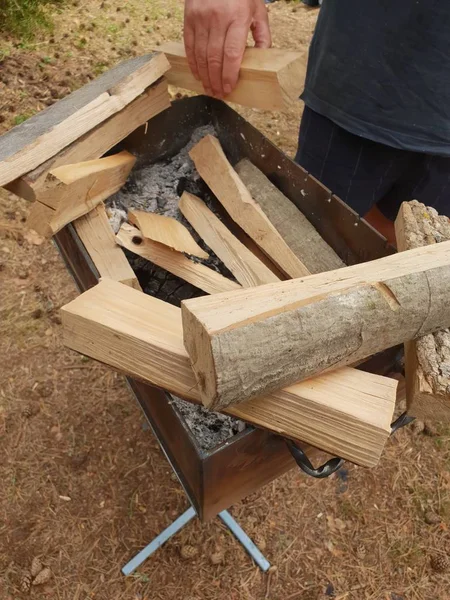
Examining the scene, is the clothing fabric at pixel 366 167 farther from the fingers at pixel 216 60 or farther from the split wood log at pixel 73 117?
the split wood log at pixel 73 117

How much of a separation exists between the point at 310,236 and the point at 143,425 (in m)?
1.31

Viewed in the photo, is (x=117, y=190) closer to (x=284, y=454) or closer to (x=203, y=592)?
(x=284, y=454)

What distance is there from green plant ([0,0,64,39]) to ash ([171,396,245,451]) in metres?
4.02

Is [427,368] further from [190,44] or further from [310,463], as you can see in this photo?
[190,44]

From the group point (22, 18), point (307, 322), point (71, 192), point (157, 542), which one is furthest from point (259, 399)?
point (22, 18)

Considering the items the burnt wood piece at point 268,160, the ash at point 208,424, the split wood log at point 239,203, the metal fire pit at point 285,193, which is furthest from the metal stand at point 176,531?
the burnt wood piece at point 268,160

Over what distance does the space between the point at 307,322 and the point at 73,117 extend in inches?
46.6

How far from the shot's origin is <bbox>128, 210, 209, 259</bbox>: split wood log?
5.34ft

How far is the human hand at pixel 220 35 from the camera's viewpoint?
4.92 feet

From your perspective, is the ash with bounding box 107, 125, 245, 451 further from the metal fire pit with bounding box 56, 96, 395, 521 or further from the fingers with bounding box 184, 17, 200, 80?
the fingers with bounding box 184, 17, 200, 80

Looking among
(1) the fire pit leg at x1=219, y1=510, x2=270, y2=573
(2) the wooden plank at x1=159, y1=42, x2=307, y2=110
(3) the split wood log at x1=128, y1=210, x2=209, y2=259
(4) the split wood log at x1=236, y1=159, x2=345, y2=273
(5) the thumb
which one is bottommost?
(1) the fire pit leg at x1=219, y1=510, x2=270, y2=573

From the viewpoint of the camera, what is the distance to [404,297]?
42.1 inches

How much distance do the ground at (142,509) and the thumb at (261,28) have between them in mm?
1696

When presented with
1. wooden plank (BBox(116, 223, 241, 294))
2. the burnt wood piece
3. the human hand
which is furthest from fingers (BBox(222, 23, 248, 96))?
wooden plank (BBox(116, 223, 241, 294))
